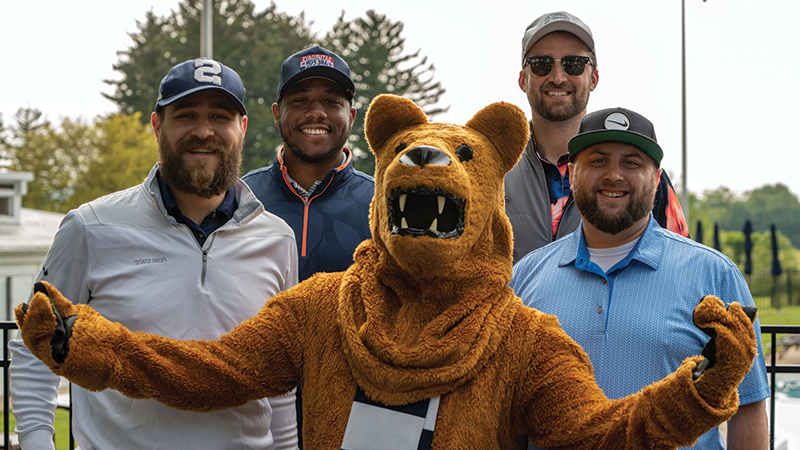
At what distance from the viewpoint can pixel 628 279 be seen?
110 inches

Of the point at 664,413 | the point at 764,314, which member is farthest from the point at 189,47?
the point at 664,413

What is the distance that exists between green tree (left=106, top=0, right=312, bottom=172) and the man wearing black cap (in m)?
29.6

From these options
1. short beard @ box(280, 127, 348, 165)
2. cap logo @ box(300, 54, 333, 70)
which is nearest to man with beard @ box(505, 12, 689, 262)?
short beard @ box(280, 127, 348, 165)

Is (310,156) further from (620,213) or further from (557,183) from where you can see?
(620,213)

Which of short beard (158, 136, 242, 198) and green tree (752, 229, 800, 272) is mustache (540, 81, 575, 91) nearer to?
short beard (158, 136, 242, 198)

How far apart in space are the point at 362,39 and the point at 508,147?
37003mm

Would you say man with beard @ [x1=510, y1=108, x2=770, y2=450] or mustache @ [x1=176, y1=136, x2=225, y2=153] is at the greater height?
mustache @ [x1=176, y1=136, x2=225, y2=153]

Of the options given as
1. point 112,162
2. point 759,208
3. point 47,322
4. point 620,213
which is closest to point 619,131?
point 620,213

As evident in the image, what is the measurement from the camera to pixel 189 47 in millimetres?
36250

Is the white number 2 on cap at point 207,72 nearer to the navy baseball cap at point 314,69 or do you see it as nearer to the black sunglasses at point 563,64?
the navy baseball cap at point 314,69

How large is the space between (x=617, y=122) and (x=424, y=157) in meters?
1.27

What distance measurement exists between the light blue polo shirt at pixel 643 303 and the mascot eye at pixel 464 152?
0.89m

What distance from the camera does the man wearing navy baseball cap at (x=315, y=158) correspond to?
152 inches

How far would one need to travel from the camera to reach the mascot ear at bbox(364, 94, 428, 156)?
2.41m
